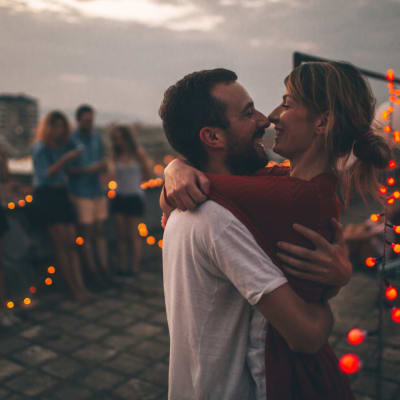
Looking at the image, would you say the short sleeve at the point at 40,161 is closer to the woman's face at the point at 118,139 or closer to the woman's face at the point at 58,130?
the woman's face at the point at 58,130

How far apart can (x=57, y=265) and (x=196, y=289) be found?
4.60 m

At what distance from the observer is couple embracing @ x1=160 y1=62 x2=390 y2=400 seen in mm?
1273

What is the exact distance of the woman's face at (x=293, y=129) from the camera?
157 cm

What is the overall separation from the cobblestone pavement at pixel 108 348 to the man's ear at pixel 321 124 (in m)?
2.56

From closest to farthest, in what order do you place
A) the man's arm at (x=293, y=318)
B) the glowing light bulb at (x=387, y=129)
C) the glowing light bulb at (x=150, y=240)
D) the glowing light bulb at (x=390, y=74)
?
the man's arm at (x=293, y=318) < the glowing light bulb at (x=387, y=129) < the glowing light bulb at (x=390, y=74) < the glowing light bulb at (x=150, y=240)

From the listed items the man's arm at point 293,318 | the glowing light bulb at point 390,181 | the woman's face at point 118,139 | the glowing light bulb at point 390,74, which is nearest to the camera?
the man's arm at point 293,318

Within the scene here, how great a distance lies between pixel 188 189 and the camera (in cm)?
135

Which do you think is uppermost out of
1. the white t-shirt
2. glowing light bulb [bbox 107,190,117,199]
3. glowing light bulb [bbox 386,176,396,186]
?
glowing light bulb [bbox 386,176,396,186]

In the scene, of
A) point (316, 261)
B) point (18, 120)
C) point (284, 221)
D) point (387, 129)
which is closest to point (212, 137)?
point (284, 221)

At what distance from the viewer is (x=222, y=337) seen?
1.38 meters

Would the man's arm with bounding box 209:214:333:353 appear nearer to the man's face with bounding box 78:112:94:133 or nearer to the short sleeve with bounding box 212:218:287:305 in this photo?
the short sleeve with bounding box 212:218:287:305

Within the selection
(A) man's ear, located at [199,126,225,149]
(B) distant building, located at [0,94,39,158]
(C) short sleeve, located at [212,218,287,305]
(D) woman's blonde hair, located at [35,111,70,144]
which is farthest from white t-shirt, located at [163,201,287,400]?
(B) distant building, located at [0,94,39,158]

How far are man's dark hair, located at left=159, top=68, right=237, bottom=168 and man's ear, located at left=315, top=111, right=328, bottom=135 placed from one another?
324 mm

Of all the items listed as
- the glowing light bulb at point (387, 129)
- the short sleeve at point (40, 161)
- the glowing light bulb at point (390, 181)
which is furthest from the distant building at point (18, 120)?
the glowing light bulb at point (390, 181)
